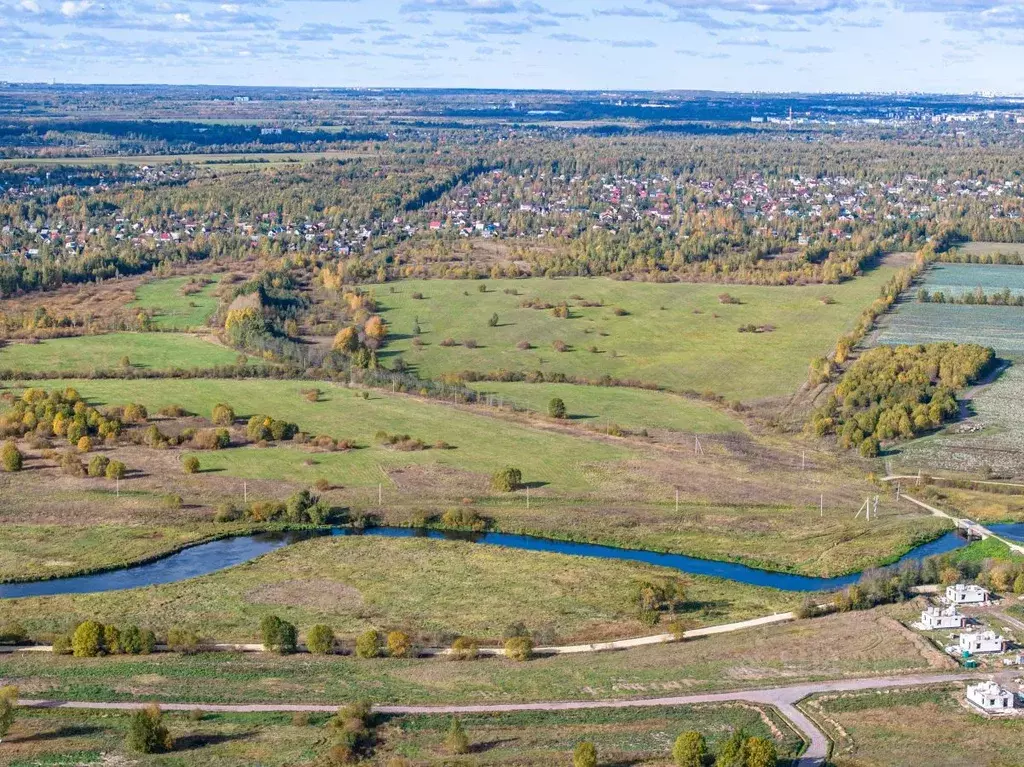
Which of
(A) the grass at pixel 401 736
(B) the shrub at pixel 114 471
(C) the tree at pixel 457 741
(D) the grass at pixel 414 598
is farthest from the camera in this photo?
(B) the shrub at pixel 114 471

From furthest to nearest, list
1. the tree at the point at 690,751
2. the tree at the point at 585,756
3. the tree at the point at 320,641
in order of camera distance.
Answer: the tree at the point at 320,641 < the tree at the point at 690,751 < the tree at the point at 585,756

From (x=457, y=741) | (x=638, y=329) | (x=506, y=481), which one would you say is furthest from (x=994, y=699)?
(x=638, y=329)

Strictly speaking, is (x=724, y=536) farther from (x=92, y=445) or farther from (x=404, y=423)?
(x=92, y=445)

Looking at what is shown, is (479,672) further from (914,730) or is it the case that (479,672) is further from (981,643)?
(981,643)

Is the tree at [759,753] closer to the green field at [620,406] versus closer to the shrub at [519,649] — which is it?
the shrub at [519,649]

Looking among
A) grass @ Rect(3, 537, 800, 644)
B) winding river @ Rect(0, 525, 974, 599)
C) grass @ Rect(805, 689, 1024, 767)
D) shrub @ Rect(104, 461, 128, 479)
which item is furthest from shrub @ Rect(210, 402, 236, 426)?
grass @ Rect(805, 689, 1024, 767)

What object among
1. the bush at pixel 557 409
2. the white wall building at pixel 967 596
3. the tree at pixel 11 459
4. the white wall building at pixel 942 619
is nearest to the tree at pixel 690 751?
the white wall building at pixel 942 619
